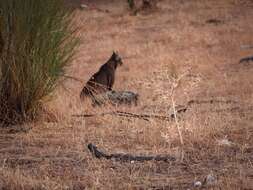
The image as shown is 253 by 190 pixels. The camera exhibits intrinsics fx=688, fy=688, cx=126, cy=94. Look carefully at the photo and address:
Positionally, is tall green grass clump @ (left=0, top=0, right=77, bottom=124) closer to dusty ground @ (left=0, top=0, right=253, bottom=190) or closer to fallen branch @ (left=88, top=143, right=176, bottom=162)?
dusty ground @ (left=0, top=0, right=253, bottom=190)

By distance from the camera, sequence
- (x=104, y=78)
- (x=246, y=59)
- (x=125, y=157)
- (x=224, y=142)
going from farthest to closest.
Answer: (x=246, y=59)
(x=104, y=78)
(x=224, y=142)
(x=125, y=157)

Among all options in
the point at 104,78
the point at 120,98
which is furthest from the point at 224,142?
the point at 104,78

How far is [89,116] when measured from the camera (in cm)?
819

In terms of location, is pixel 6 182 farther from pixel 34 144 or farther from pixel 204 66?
pixel 204 66

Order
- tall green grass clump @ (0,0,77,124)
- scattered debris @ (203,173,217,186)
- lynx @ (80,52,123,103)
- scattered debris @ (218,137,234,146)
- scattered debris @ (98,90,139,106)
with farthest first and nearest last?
lynx @ (80,52,123,103) < scattered debris @ (98,90,139,106) < tall green grass clump @ (0,0,77,124) < scattered debris @ (218,137,234,146) < scattered debris @ (203,173,217,186)

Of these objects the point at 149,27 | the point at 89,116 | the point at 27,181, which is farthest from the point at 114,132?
the point at 149,27

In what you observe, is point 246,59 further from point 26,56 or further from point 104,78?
point 26,56

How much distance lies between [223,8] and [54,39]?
21422 mm

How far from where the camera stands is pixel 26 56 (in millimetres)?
7703

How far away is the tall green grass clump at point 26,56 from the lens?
7.73m

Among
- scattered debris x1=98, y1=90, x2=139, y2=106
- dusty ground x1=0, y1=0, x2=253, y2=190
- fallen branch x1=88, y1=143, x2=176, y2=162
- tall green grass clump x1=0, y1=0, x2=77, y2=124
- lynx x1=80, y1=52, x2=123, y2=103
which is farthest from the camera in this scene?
lynx x1=80, y1=52, x2=123, y2=103

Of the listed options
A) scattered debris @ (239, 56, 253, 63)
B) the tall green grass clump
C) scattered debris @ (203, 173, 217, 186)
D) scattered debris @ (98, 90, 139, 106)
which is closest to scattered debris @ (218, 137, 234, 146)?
scattered debris @ (203, 173, 217, 186)

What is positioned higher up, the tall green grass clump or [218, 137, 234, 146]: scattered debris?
the tall green grass clump

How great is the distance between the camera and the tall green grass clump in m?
7.73
